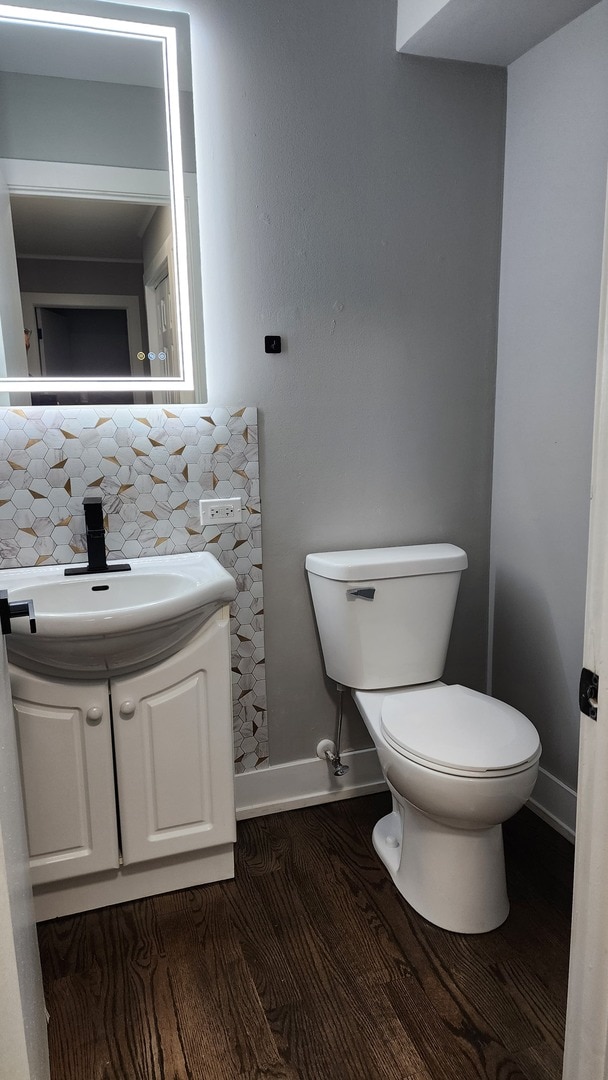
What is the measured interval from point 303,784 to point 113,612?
1.05m

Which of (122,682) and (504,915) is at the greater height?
(122,682)

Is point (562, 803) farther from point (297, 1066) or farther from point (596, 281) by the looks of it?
point (596, 281)

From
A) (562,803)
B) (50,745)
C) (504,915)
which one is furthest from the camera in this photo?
(562,803)

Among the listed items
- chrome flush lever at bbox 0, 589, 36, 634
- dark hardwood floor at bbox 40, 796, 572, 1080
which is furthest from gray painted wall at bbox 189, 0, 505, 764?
chrome flush lever at bbox 0, 589, 36, 634

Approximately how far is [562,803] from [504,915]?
17.4 inches

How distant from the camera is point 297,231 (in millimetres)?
1938

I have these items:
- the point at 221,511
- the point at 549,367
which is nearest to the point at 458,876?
the point at 221,511

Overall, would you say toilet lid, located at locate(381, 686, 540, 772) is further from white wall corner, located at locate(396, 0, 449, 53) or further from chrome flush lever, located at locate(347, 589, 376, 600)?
white wall corner, located at locate(396, 0, 449, 53)

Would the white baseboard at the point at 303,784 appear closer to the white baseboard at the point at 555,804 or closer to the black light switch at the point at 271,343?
the white baseboard at the point at 555,804

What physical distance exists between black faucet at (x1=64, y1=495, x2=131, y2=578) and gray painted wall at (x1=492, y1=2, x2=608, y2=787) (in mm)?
1191

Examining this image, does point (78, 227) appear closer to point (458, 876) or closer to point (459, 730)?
point (459, 730)

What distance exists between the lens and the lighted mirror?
1.70m

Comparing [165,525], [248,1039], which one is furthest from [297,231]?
[248,1039]

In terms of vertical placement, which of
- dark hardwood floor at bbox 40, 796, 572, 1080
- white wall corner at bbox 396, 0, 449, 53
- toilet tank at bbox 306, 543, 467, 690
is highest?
white wall corner at bbox 396, 0, 449, 53
